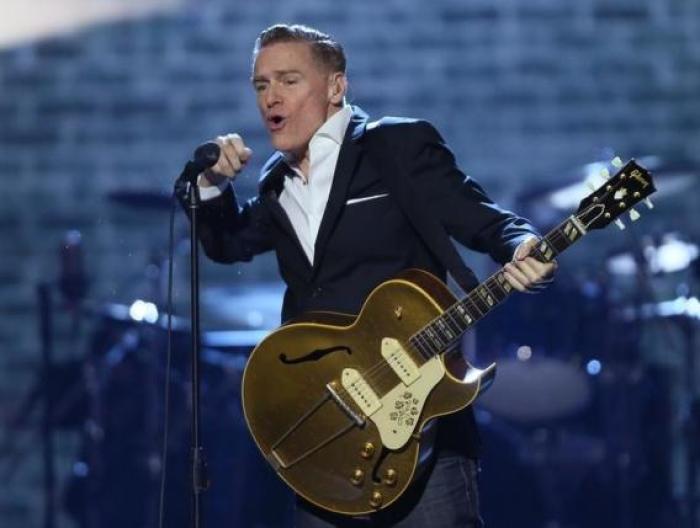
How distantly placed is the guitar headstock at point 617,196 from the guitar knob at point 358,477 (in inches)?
27.7

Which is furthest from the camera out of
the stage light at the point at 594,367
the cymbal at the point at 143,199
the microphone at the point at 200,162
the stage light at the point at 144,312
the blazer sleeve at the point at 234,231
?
the stage light at the point at 594,367

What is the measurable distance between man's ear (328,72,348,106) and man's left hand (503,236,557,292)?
66cm

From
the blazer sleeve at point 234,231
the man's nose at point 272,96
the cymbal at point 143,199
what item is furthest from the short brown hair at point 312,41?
the cymbal at point 143,199

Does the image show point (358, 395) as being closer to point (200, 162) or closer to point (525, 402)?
point (200, 162)

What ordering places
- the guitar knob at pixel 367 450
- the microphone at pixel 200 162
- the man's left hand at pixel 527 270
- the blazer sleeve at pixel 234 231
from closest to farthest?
the man's left hand at pixel 527 270 < the guitar knob at pixel 367 450 < the microphone at pixel 200 162 < the blazer sleeve at pixel 234 231

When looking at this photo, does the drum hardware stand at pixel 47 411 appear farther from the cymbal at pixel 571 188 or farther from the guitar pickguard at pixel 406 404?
the guitar pickguard at pixel 406 404

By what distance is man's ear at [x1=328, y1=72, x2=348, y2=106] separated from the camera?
3248mm

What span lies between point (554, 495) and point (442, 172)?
8.51 feet

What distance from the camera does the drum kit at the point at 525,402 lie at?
17.1 feet

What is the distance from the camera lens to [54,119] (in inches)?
223

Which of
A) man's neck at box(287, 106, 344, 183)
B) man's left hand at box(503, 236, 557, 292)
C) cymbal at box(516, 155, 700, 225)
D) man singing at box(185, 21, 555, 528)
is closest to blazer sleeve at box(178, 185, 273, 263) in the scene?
man singing at box(185, 21, 555, 528)

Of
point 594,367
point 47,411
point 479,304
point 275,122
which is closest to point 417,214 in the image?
point 479,304

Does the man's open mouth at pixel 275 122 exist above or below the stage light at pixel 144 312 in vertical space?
above

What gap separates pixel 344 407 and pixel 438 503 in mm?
286
